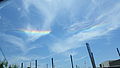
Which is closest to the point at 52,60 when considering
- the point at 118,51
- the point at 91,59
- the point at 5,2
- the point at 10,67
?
the point at 10,67

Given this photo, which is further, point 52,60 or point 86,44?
point 52,60

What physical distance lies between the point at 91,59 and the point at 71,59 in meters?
15.2

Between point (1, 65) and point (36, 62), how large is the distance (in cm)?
1948

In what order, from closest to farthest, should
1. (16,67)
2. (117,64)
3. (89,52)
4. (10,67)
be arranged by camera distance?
1. (117,64)
2. (89,52)
3. (10,67)
4. (16,67)

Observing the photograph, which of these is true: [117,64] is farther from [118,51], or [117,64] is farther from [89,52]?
[118,51]

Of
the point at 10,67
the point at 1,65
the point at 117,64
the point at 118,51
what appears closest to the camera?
the point at 117,64

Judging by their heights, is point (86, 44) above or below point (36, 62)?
above

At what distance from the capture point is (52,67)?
46.0 metres

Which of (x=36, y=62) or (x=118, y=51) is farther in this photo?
(x=36, y=62)

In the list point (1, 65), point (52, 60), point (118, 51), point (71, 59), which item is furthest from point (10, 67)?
point (118, 51)

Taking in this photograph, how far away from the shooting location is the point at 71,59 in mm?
44125

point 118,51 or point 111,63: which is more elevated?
point 118,51

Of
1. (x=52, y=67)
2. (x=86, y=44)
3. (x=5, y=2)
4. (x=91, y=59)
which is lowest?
(x=52, y=67)

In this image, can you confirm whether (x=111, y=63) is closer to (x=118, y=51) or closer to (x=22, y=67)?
(x=118, y=51)
